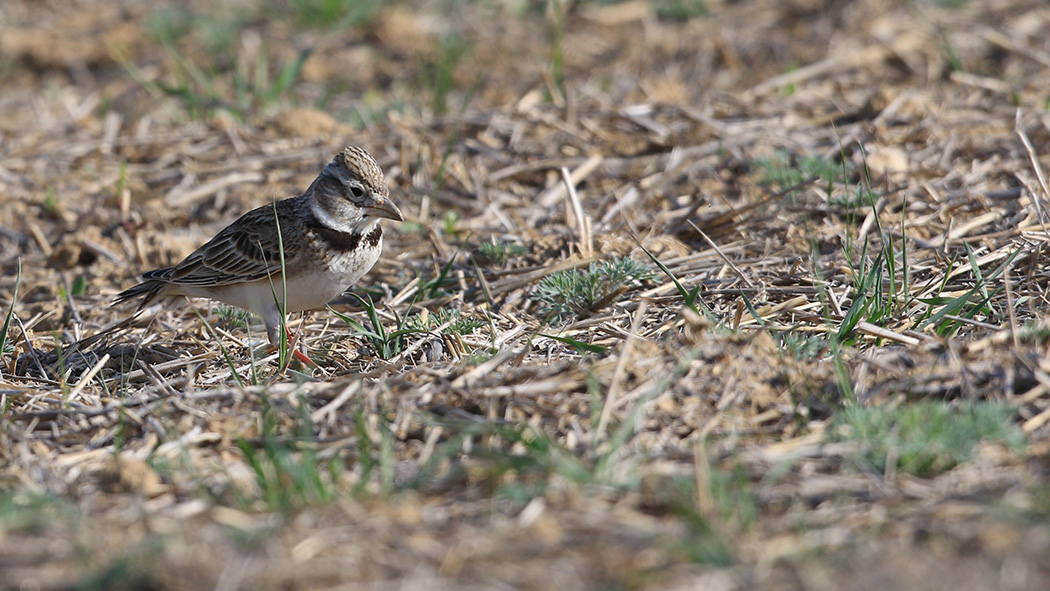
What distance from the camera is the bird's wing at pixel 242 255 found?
250 inches

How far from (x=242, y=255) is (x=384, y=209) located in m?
0.97

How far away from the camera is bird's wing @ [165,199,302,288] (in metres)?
6.34

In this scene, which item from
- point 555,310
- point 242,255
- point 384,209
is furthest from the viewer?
point 242,255

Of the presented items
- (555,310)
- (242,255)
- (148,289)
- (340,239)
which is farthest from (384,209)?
(148,289)

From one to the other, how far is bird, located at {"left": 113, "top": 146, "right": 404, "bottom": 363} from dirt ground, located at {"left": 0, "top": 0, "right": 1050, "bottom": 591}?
10.9 inches

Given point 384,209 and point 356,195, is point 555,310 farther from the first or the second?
point 356,195

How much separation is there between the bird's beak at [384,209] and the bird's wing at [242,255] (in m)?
0.48

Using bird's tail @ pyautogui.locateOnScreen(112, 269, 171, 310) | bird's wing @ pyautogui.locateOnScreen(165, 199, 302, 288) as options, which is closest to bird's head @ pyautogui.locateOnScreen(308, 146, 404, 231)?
bird's wing @ pyautogui.locateOnScreen(165, 199, 302, 288)

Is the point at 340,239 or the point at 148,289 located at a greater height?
the point at 340,239

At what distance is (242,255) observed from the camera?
21.1ft

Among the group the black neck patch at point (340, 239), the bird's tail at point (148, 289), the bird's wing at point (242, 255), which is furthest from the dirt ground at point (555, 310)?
the black neck patch at point (340, 239)

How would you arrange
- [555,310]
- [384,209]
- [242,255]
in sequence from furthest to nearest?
[242,255] → [384,209] → [555,310]

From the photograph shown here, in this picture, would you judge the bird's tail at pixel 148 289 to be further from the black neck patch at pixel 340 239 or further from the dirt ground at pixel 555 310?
the black neck patch at pixel 340 239

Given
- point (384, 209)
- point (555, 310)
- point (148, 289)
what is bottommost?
point (555, 310)
